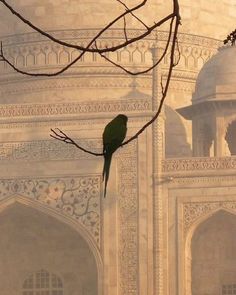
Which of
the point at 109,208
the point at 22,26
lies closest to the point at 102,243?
the point at 109,208

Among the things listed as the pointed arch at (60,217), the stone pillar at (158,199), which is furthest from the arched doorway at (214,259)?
the pointed arch at (60,217)

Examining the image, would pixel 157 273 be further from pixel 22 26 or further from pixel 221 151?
pixel 22 26

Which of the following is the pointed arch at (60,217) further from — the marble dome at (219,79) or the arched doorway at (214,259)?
the marble dome at (219,79)

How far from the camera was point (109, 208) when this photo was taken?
62.3ft

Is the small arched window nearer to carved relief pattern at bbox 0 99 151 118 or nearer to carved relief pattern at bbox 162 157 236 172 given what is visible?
carved relief pattern at bbox 0 99 151 118

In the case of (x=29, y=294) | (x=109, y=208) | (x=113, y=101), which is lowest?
(x=29, y=294)

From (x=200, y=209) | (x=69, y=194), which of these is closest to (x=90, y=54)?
(x=69, y=194)

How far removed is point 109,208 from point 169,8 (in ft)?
17.6

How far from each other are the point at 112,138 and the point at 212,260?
672 inches

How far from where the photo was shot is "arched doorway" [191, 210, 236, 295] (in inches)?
744

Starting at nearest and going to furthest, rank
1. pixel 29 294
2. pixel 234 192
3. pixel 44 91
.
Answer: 1. pixel 234 192
2. pixel 29 294
3. pixel 44 91

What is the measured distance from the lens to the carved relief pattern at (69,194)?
→ 18703 millimetres

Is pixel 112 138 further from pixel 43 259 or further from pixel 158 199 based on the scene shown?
pixel 43 259

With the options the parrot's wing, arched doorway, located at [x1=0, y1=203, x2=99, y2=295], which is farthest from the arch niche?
the parrot's wing
